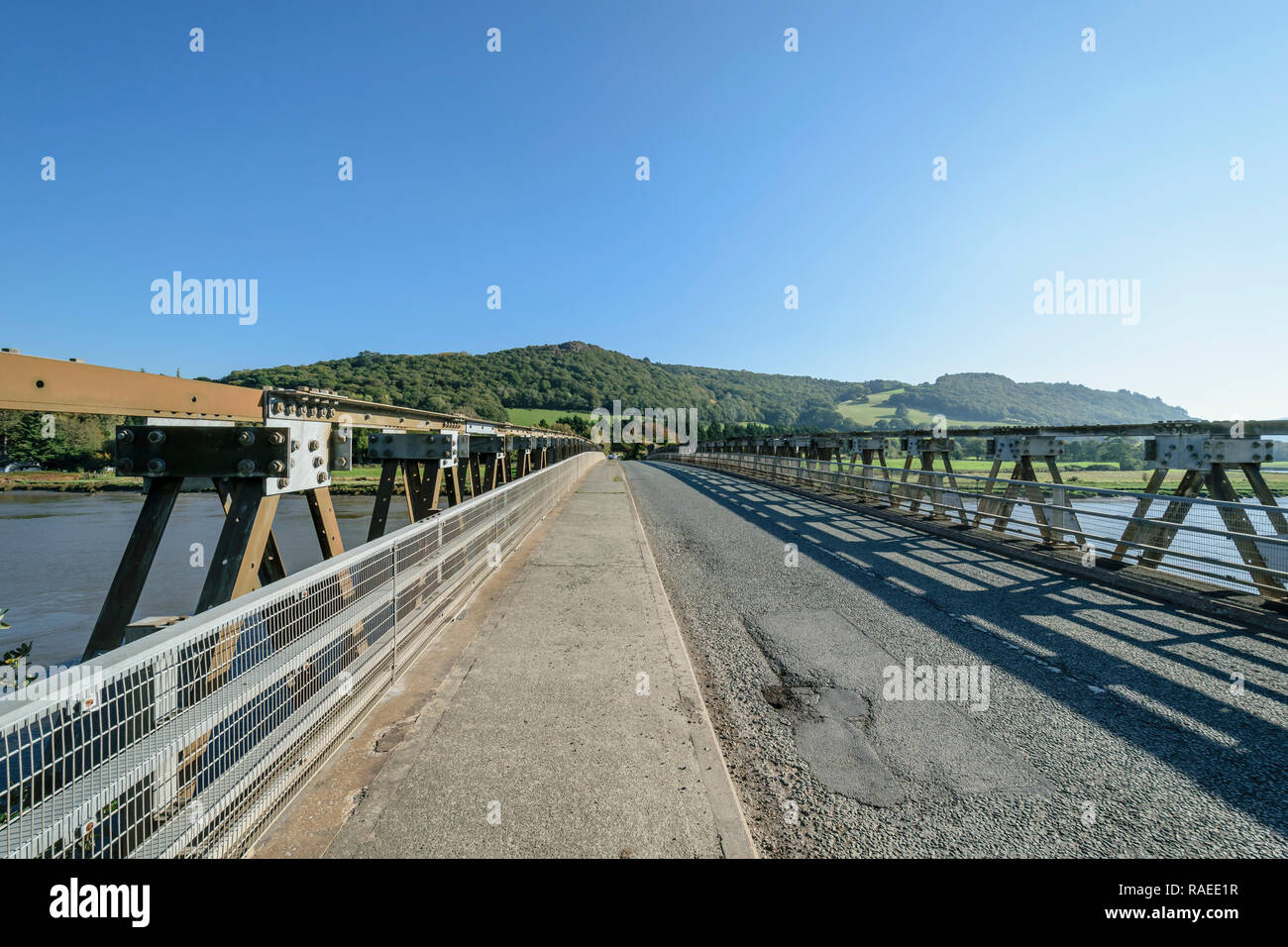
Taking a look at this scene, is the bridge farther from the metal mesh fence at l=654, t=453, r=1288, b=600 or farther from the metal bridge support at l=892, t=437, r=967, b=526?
the metal bridge support at l=892, t=437, r=967, b=526

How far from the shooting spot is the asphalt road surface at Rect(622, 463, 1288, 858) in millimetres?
2576

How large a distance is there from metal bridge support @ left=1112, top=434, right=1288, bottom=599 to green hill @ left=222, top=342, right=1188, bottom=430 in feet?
236

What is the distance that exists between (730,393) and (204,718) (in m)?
166

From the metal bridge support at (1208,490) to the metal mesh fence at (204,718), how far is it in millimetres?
8837

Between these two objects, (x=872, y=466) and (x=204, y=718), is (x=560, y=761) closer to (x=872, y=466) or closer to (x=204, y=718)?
(x=204, y=718)

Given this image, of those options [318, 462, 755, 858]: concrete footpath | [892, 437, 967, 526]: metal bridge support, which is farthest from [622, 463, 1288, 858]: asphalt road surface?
[892, 437, 967, 526]: metal bridge support

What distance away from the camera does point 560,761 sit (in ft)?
9.78

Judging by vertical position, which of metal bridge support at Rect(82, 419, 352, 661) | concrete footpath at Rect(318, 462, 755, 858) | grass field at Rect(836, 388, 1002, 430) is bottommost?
concrete footpath at Rect(318, 462, 755, 858)

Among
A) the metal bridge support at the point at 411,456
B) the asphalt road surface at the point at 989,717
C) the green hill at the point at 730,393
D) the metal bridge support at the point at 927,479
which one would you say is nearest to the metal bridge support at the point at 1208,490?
the asphalt road surface at the point at 989,717

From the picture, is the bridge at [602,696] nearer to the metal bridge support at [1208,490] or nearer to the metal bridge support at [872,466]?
the metal bridge support at [1208,490]
